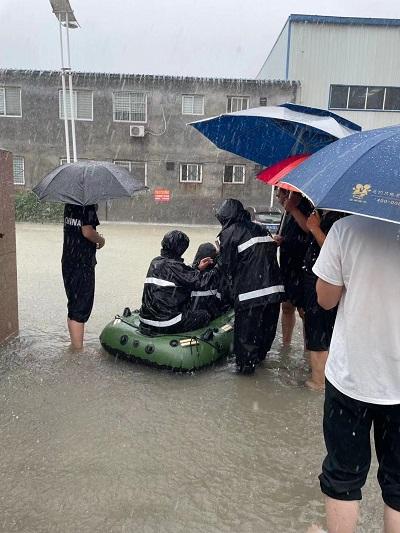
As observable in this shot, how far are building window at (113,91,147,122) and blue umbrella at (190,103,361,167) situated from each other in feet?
53.4

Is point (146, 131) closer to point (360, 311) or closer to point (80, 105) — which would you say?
point (80, 105)

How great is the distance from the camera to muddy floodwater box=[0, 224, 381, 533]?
102 inches

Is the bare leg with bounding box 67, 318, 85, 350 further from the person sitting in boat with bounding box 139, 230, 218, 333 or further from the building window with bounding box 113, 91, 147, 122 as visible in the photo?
the building window with bounding box 113, 91, 147, 122

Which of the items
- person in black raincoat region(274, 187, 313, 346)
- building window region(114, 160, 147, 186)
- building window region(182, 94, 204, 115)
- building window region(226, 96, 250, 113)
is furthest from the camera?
building window region(114, 160, 147, 186)

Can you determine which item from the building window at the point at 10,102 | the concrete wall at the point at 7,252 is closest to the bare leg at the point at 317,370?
the concrete wall at the point at 7,252

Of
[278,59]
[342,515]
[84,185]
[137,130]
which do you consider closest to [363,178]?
[342,515]

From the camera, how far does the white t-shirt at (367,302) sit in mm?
1802

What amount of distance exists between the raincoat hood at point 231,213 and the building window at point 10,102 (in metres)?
18.6

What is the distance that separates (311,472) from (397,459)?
1217mm

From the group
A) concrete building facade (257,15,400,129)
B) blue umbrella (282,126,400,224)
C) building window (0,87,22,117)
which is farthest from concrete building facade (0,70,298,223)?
blue umbrella (282,126,400,224)

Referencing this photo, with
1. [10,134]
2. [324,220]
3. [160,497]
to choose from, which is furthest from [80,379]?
[10,134]

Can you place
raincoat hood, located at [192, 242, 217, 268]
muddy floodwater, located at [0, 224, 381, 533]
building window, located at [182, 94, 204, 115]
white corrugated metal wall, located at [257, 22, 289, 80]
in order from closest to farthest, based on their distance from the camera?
muddy floodwater, located at [0, 224, 381, 533]
raincoat hood, located at [192, 242, 217, 268]
building window, located at [182, 94, 204, 115]
white corrugated metal wall, located at [257, 22, 289, 80]

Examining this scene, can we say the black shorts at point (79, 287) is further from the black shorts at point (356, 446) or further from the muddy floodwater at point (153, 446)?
the black shorts at point (356, 446)

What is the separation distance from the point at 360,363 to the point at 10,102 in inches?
846
